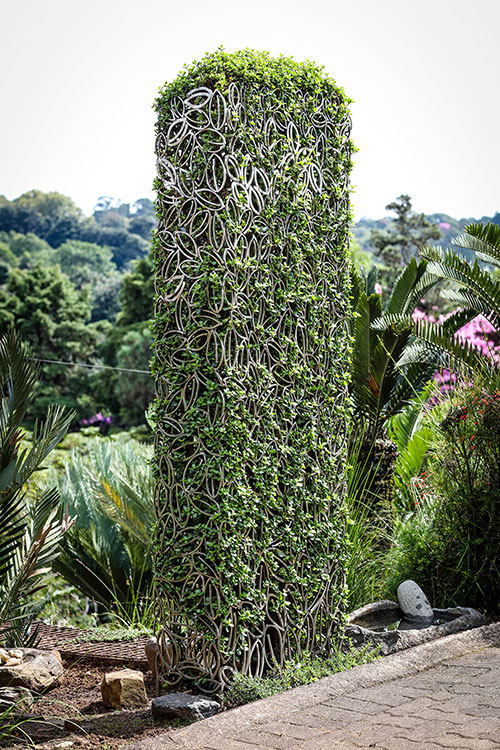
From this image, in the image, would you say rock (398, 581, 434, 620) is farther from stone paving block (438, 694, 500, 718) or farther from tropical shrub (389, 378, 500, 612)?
stone paving block (438, 694, 500, 718)

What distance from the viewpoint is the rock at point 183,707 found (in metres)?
3.93

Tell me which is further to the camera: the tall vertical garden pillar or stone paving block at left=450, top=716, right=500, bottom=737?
the tall vertical garden pillar

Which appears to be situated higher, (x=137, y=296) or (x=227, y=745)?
(x=137, y=296)

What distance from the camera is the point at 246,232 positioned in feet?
15.1

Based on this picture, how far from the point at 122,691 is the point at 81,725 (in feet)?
1.17

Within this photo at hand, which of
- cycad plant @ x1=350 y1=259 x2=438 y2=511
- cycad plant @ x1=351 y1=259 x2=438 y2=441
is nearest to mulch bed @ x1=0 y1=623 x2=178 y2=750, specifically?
cycad plant @ x1=350 y1=259 x2=438 y2=511

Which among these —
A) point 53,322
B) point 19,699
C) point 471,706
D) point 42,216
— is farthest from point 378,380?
point 42,216

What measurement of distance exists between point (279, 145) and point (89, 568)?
175 inches

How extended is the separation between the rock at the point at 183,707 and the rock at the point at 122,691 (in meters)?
0.34

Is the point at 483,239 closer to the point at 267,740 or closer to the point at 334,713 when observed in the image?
the point at 334,713

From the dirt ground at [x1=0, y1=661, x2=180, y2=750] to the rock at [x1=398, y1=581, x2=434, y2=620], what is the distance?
83.3 inches

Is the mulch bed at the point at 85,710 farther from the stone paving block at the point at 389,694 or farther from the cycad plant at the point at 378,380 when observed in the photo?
the cycad plant at the point at 378,380

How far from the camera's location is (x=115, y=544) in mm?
7301

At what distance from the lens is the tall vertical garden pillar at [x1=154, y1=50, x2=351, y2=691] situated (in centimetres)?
432
